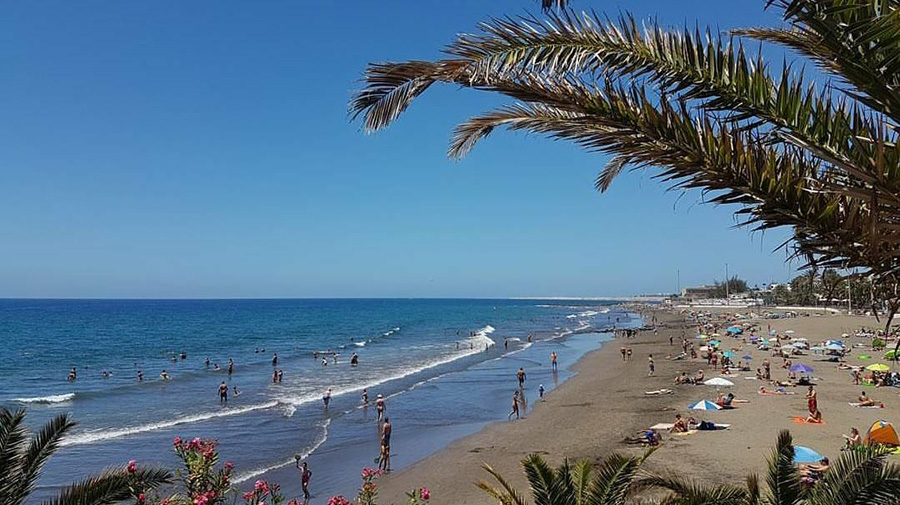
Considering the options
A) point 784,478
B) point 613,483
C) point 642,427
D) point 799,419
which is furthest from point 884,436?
point 613,483

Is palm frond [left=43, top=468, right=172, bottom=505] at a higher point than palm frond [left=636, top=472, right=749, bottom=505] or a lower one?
lower

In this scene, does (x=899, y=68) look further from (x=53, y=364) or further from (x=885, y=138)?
(x=53, y=364)

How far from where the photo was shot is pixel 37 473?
5746mm

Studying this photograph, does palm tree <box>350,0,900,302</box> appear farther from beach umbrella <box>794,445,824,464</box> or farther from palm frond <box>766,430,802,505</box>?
beach umbrella <box>794,445,824,464</box>

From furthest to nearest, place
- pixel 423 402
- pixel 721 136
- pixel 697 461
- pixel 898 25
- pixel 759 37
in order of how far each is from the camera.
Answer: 1. pixel 423 402
2. pixel 697 461
3. pixel 759 37
4. pixel 721 136
5. pixel 898 25

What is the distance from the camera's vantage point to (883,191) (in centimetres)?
254

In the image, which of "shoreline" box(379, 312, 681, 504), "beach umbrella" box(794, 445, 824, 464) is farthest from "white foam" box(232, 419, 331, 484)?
"beach umbrella" box(794, 445, 824, 464)

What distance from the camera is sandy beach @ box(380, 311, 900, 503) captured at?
50.9ft

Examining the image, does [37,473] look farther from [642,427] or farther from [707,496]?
[642,427]

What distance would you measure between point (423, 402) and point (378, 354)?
76.5 ft

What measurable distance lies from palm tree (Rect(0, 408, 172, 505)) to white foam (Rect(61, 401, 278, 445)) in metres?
17.0

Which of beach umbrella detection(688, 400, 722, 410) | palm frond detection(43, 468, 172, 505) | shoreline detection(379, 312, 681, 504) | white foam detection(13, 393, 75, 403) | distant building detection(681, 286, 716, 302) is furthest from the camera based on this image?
distant building detection(681, 286, 716, 302)

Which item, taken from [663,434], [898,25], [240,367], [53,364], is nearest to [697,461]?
[663,434]

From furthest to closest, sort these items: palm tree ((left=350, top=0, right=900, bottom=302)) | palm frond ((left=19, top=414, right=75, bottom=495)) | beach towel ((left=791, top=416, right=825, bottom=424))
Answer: beach towel ((left=791, top=416, right=825, bottom=424))
palm frond ((left=19, top=414, right=75, bottom=495))
palm tree ((left=350, top=0, right=900, bottom=302))
